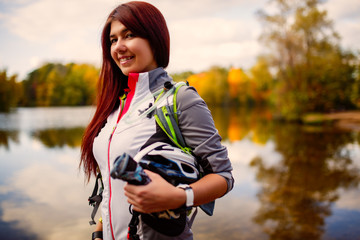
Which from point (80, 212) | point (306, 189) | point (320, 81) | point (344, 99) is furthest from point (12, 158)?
point (344, 99)

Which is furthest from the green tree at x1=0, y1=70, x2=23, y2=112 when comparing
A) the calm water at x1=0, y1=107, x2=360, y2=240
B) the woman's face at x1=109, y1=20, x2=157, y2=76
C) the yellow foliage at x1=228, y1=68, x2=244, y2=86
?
the yellow foliage at x1=228, y1=68, x2=244, y2=86

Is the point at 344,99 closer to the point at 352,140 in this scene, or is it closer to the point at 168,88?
the point at 352,140

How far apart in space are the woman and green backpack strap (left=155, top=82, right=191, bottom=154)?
0.07 ft

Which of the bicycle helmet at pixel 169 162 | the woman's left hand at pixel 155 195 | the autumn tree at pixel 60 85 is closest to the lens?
the woman's left hand at pixel 155 195

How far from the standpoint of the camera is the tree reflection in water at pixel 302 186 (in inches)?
199

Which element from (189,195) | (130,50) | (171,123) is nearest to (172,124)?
(171,123)

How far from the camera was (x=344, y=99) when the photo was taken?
1094 inches

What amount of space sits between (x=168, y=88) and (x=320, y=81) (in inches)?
1060

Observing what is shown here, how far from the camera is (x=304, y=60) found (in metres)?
25.7

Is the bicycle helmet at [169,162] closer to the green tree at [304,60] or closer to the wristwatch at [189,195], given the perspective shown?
the wristwatch at [189,195]

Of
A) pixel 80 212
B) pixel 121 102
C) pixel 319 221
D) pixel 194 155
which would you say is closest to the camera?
pixel 194 155

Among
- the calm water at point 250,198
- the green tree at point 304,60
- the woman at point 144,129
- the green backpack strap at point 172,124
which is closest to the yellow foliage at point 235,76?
the green tree at point 304,60

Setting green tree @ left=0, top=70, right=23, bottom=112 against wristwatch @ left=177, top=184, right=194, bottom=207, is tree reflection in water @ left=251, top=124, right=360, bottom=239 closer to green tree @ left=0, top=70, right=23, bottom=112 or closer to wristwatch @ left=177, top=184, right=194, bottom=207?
Result: wristwatch @ left=177, top=184, right=194, bottom=207

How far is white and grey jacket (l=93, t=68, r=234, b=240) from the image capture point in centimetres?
123
